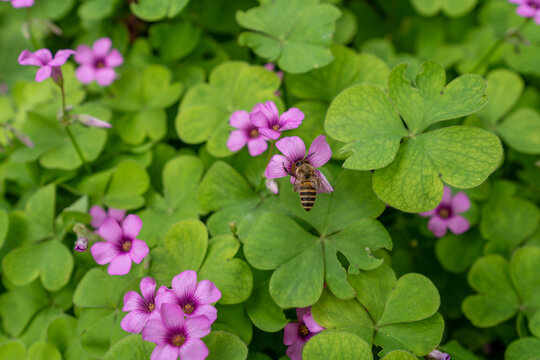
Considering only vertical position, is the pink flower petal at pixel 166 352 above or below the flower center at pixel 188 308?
above

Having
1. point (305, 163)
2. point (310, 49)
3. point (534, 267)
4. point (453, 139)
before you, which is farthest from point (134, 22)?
point (534, 267)

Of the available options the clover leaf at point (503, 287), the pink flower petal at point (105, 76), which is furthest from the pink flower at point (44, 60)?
the clover leaf at point (503, 287)

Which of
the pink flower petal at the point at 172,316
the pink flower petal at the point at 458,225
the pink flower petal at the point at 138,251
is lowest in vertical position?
the pink flower petal at the point at 458,225

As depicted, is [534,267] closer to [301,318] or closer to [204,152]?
[301,318]

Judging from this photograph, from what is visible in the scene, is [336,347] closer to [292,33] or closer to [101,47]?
[292,33]

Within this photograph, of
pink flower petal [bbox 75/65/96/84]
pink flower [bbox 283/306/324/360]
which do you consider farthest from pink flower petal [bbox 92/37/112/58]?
pink flower [bbox 283/306/324/360]

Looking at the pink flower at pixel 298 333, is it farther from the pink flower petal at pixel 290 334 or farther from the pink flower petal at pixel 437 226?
the pink flower petal at pixel 437 226

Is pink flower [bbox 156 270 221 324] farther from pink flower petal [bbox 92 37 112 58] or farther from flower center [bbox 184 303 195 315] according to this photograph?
pink flower petal [bbox 92 37 112 58]
